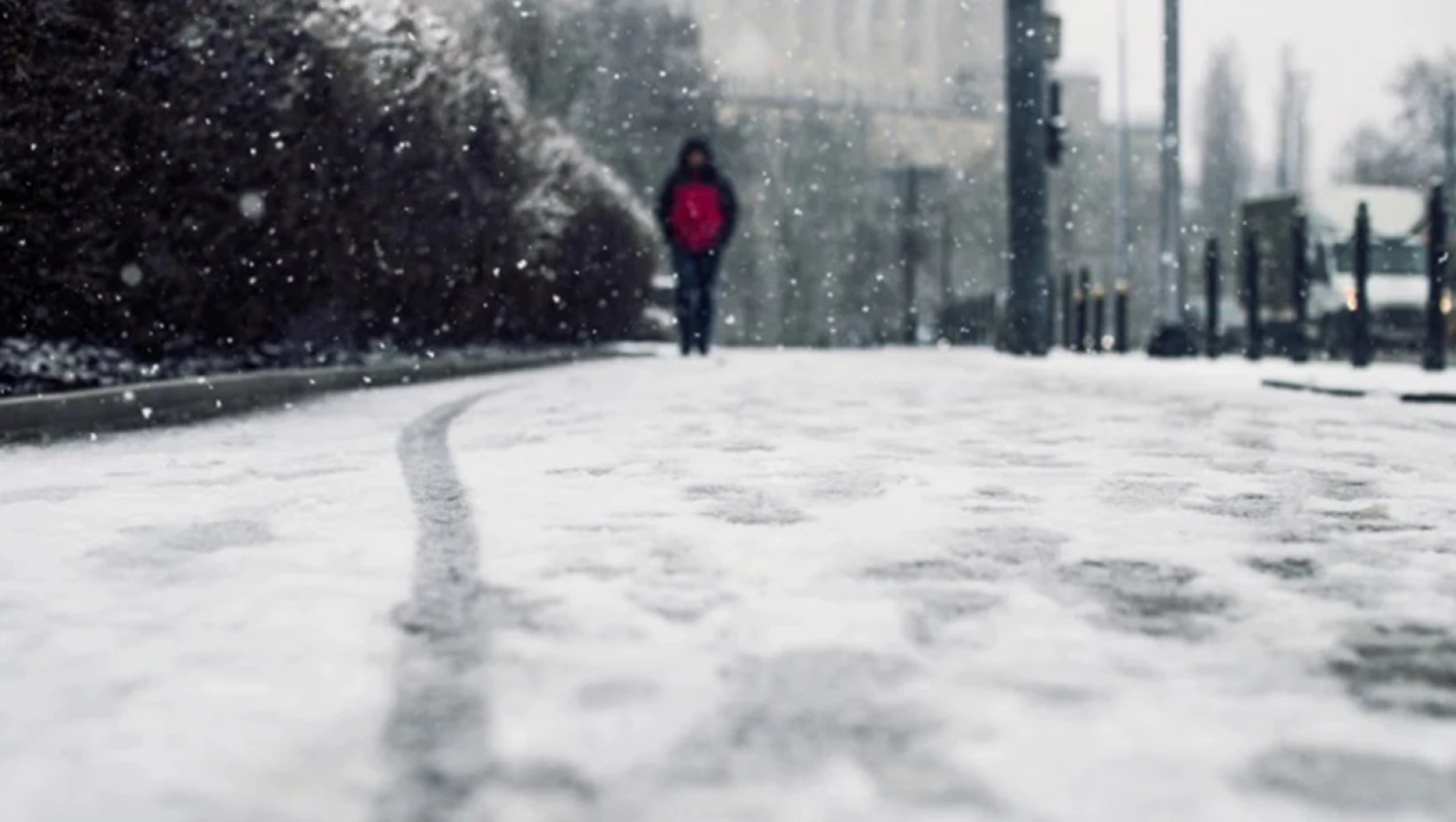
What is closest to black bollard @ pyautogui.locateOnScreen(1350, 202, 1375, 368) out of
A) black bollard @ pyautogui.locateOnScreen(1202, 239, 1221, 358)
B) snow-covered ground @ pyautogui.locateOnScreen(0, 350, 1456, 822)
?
black bollard @ pyautogui.locateOnScreen(1202, 239, 1221, 358)

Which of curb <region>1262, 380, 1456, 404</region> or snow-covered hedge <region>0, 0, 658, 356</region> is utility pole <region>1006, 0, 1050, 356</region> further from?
curb <region>1262, 380, 1456, 404</region>

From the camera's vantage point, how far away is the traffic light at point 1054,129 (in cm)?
1781

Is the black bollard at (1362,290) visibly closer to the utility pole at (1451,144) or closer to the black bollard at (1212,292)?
the black bollard at (1212,292)

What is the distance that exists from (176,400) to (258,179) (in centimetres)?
231

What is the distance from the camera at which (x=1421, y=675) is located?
9.41 feet

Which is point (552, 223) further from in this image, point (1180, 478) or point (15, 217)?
point (1180, 478)

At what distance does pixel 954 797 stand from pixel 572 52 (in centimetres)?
3990

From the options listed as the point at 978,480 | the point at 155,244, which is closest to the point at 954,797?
the point at 978,480

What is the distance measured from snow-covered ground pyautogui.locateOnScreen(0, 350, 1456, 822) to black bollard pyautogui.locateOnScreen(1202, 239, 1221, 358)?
1045 cm

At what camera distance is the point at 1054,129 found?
1788 centimetres

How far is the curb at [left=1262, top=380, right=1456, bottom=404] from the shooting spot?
9.91 m

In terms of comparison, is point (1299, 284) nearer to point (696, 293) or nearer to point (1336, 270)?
point (696, 293)

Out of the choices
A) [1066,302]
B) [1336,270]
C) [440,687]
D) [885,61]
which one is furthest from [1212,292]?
[885,61]

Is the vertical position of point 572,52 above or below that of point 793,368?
above
